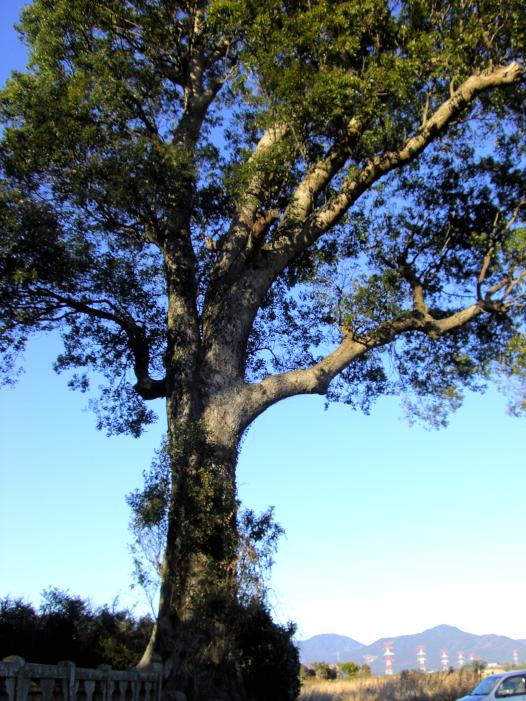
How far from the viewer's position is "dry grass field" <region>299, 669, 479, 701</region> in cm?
1823

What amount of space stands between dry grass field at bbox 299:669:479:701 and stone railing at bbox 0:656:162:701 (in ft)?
24.3

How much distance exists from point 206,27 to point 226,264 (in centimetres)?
578

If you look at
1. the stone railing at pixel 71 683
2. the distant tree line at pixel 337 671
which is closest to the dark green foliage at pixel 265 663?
the stone railing at pixel 71 683

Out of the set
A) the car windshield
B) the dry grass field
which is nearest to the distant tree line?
the dry grass field

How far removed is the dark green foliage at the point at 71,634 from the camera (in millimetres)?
12856

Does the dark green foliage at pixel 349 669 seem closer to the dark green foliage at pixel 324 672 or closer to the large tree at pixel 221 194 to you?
the dark green foliage at pixel 324 672

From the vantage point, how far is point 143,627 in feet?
44.7

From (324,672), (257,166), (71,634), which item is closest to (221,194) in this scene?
(257,166)

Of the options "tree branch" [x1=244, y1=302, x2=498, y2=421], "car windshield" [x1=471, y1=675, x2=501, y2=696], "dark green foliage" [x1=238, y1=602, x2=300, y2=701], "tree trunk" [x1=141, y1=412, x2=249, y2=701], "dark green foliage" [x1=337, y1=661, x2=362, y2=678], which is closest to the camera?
"tree trunk" [x1=141, y1=412, x2=249, y2=701]

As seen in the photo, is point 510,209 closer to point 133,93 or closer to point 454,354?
point 454,354

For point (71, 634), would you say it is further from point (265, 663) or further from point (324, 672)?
point (324, 672)

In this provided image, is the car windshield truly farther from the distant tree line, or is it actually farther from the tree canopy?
the distant tree line

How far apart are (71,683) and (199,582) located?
3.69 meters

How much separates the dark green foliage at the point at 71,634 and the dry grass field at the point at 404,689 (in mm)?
5466
